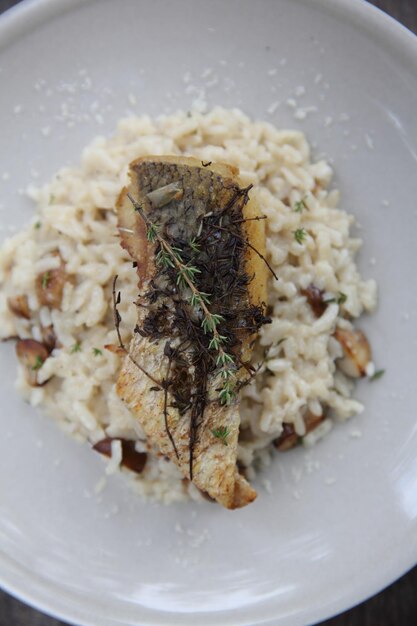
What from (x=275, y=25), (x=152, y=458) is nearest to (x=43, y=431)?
(x=152, y=458)

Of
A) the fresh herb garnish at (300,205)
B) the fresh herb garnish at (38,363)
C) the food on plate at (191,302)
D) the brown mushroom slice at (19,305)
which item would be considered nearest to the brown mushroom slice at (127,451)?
the food on plate at (191,302)

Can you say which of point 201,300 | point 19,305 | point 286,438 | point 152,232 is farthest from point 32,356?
point 286,438

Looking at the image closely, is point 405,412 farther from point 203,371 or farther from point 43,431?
point 43,431

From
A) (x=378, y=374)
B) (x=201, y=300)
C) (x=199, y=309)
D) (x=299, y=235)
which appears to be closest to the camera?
(x=201, y=300)

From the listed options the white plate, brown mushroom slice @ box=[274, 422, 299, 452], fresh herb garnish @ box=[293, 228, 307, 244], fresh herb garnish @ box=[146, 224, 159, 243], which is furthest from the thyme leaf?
brown mushroom slice @ box=[274, 422, 299, 452]

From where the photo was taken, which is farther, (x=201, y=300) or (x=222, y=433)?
(x=222, y=433)

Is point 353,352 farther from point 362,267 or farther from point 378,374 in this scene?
point 362,267

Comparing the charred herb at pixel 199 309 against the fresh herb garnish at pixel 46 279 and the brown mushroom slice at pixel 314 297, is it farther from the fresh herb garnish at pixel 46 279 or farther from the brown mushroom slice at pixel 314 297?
the fresh herb garnish at pixel 46 279

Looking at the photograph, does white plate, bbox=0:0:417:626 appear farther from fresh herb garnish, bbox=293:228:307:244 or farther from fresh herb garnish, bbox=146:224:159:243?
fresh herb garnish, bbox=146:224:159:243
